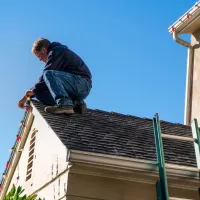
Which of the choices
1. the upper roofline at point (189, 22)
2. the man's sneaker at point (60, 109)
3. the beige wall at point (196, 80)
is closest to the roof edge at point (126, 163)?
the man's sneaker at point (60, 109)

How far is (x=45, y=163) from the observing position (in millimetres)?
6141

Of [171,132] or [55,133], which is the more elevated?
[171,132]

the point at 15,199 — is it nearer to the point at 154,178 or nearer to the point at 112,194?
the point at 112,194

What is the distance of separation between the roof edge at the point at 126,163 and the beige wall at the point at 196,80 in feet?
13.5

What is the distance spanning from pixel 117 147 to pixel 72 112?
1.39 metres

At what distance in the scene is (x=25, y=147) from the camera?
779 centimetres

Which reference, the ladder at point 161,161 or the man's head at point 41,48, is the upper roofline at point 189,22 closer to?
the man's head at point 41,48

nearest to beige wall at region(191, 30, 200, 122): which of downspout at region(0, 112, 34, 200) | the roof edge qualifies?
downspout at region(0, 112, 34, 200)

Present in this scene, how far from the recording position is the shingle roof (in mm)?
5602

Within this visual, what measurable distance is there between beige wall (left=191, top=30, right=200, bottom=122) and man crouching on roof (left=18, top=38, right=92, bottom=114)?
3027 mm

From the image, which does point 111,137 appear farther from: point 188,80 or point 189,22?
point 189,22

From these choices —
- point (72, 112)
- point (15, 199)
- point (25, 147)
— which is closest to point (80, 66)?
point (72, 112)

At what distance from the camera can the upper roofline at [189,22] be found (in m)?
9.40

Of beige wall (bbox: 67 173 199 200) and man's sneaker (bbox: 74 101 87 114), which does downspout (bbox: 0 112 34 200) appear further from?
beige wall (bbox: 67 173 199 200)
